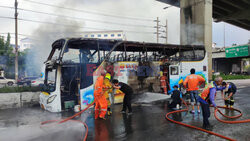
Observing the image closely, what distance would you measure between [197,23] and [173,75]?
10.7m

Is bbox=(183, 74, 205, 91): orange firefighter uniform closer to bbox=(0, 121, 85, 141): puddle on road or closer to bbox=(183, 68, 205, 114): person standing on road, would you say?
bbox=(183, 68, 205, 114): person standing on road

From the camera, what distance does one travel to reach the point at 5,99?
9.08 m

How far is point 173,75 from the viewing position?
10828mm

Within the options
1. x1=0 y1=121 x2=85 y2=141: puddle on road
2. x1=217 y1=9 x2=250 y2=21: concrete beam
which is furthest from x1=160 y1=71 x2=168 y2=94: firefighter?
x1=217 y1=9 x2=250 y2=21: concrete beam

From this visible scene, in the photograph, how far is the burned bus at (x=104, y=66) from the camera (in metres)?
7.57

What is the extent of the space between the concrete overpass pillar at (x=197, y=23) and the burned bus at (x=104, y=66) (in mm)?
6899

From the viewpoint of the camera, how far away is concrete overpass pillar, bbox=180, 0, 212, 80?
1809 cm

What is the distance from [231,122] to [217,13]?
29.0m

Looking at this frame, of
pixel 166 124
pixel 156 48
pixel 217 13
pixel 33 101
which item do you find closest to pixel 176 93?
pixel 166 124

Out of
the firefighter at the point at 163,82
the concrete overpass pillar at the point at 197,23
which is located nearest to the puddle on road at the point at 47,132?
the firefighter at the point at 163,82

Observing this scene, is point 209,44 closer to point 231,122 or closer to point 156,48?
A: point 156,48

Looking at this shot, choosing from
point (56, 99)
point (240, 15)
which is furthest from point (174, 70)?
point (240, 15)

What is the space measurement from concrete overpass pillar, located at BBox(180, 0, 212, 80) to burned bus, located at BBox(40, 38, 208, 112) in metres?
6.90

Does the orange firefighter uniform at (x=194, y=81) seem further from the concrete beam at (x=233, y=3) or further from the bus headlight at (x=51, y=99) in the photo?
the concrete beam at (x=233, y=3)
